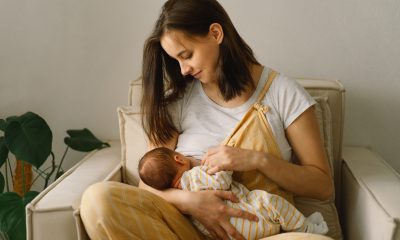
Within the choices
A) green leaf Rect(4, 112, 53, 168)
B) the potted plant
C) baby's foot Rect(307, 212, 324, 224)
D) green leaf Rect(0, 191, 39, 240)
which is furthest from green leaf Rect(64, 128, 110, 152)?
baby's foot Rect(307, 212, 324, 224)

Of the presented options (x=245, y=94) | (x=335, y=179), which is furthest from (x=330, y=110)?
(x=245, y=94)

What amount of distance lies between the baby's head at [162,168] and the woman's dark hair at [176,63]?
0.53ft

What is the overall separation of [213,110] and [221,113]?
0.12ft

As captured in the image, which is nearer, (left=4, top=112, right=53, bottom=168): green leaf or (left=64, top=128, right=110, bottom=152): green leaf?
(left=4, top=112, right=53, bottom=168): green leaf

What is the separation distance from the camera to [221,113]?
162 cm

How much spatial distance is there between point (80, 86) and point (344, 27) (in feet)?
3.93

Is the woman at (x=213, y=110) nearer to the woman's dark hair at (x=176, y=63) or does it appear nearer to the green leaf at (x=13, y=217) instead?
the woman's dark hair at (x=176, y=63)

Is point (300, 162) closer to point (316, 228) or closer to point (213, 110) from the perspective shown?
point (316, 228)

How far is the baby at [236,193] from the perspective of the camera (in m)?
1.34

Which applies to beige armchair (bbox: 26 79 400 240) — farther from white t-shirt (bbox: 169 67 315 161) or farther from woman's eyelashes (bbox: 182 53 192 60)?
woman's eyelashes (bbox: 182 53 192 60)

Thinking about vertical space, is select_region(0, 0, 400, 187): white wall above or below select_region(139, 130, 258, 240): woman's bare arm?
above

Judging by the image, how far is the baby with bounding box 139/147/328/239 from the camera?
134 cm

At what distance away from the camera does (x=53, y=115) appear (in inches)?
85.9

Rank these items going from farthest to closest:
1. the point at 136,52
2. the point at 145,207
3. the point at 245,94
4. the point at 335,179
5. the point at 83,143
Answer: the point at 136,52 → the point at 83,143 → the point at 335,179 → the point at 245,94 → the point at 145,207
